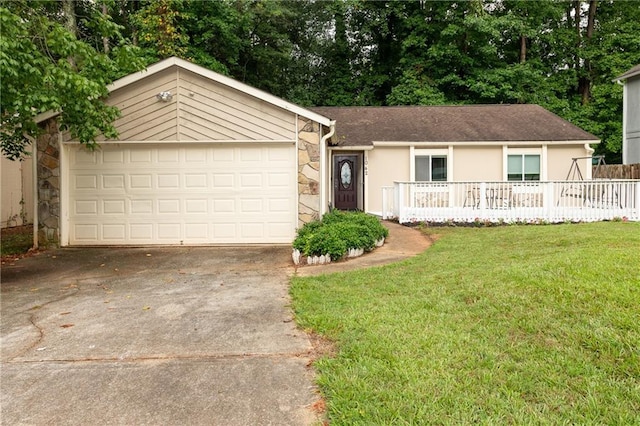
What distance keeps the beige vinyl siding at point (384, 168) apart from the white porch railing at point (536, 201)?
319 cm

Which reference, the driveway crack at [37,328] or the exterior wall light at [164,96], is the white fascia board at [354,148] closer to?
the exterior wall light at [164,96]

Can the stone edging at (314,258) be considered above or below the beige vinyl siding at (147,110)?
below

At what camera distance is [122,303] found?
17.1 feet

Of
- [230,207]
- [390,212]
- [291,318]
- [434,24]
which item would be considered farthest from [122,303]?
[434,24]

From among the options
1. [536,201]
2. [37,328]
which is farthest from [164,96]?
[536,201]

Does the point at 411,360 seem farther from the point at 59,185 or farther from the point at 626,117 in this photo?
the point at 626,117

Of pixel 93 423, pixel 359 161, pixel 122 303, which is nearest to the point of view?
pixel 93 423

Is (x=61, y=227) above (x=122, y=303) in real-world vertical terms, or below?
above

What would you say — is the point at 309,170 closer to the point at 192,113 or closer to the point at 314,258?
the point at 314,258

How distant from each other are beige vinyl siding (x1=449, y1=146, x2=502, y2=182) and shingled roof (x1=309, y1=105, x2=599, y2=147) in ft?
1.38

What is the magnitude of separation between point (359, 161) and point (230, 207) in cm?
717

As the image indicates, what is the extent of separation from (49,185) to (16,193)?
548 centimetres

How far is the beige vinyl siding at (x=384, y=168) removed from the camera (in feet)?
48.3

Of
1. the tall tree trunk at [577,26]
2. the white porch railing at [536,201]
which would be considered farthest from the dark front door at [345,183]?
the tall tree trunk at [577,26]
